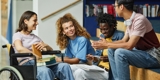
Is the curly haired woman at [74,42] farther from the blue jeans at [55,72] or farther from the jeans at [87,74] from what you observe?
the blue jeans at [55,72]

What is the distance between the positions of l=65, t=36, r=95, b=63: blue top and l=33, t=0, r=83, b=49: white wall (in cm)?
266

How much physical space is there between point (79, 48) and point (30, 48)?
528 mm

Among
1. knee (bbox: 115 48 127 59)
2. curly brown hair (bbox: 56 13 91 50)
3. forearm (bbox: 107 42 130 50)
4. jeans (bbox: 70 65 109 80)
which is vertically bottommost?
jeans (bbox: 70 65 109 80)

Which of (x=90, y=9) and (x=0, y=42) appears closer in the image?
(x=90, y=9)

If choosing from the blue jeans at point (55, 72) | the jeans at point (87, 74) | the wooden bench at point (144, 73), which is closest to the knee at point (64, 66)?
the blue jeans at point (55, 72)

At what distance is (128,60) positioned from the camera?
409 centimetres

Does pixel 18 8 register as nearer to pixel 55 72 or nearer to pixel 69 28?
pixel 69 28

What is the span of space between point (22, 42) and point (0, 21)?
20.6 feet

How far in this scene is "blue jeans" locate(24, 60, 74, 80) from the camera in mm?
4117

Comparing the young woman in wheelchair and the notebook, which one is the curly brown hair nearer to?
the young woman in wheelchair

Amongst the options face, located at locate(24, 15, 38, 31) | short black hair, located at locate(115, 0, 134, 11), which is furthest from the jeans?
short black hair, located at locate(115, 0, 134, 11)

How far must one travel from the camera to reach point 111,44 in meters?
4.12

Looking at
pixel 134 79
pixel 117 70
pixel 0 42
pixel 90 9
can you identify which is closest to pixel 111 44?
pixel 117 70

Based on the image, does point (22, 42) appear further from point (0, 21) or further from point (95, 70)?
point (0, 21)
